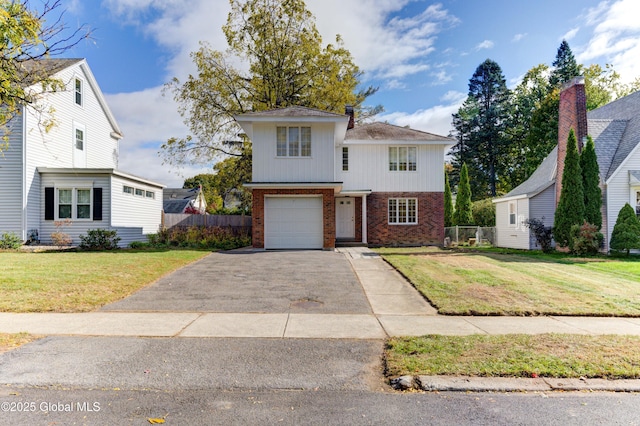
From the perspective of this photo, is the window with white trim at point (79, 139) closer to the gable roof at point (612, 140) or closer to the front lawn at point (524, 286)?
the front lawn at point (524, 286)

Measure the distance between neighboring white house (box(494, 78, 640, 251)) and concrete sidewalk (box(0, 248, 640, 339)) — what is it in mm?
14656

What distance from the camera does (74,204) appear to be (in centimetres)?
1831

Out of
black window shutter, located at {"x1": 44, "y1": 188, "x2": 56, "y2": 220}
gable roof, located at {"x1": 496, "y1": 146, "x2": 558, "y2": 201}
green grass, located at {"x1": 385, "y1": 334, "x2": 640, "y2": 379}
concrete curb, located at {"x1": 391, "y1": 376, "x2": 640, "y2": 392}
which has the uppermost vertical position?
gable roof, located at {"x1": 496, "y1": 146, "x2": 558, "y2": 201}

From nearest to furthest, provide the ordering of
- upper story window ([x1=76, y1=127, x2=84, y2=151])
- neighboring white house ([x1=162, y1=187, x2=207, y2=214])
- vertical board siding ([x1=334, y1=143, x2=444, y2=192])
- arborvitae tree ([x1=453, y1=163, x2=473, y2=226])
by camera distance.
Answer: upper story window ([x1=76, y1=127, x2=84, y2=151])
vertical board siding ([x1=334, y1=143, x2=444, y2=192])
arborvitae tree ([x1=453, y1=163, x2=473, y2=226])
neighboring white house ([x1=162, y1=187, x2=207, y2=214])

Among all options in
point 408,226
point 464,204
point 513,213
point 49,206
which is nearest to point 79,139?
point 49,206

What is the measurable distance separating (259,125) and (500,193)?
3745cm

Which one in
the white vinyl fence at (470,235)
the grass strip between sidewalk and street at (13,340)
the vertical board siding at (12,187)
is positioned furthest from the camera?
the white vinyl fence at (470,235)

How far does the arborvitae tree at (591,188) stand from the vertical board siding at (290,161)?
468 inches

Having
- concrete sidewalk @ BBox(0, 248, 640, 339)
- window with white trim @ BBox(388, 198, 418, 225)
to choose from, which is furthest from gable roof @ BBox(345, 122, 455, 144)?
concrete sidewalk @ BBox(0, 248, 640, 339)

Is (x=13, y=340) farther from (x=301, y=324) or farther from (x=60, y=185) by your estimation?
(x=60, y=185)

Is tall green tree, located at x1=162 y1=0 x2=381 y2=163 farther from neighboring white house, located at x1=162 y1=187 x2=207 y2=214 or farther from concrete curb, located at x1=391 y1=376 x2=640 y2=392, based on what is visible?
concrete curb, located at x1=391 y1=376 x2=640 y2=392

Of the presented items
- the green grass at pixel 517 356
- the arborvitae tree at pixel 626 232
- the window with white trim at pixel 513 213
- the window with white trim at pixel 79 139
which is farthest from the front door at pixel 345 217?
the green grass at pixel 517 356

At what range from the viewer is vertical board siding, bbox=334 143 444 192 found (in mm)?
21406

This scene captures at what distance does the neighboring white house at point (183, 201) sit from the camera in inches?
1494
